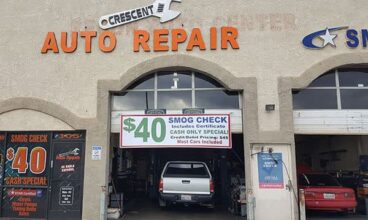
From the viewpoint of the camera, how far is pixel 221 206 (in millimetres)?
14766

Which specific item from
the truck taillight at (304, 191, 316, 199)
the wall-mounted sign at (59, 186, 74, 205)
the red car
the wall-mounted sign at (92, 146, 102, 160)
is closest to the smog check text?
the wall-mounted sign at (92, 146, 102, 160)

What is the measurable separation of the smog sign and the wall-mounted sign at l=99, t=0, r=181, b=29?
3534mm

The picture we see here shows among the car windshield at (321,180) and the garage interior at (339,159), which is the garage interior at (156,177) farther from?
the garage interior at (339,159)

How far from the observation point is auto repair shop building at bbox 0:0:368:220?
12.0m

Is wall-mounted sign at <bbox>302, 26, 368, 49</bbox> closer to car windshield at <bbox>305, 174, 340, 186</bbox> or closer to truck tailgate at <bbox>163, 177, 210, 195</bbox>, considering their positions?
car windshield at <bbox>305, 174, 340, 186</bbox>

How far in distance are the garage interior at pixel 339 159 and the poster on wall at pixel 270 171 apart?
1916mm

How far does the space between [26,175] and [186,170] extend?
18.7 ft

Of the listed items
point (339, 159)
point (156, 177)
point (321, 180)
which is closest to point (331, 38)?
point (321, 180)

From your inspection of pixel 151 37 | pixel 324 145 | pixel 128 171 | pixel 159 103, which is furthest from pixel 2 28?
pixel 324 145

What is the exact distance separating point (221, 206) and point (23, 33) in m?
10.4

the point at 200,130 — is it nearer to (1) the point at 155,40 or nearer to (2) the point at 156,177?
(1) the point at 155,40

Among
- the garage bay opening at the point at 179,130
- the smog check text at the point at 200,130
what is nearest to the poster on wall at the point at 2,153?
the garage bay opening at the point at 179,130

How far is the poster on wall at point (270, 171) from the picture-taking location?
11.6 m

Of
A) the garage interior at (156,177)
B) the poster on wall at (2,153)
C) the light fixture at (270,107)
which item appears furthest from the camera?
the garage interior at (156,177)
